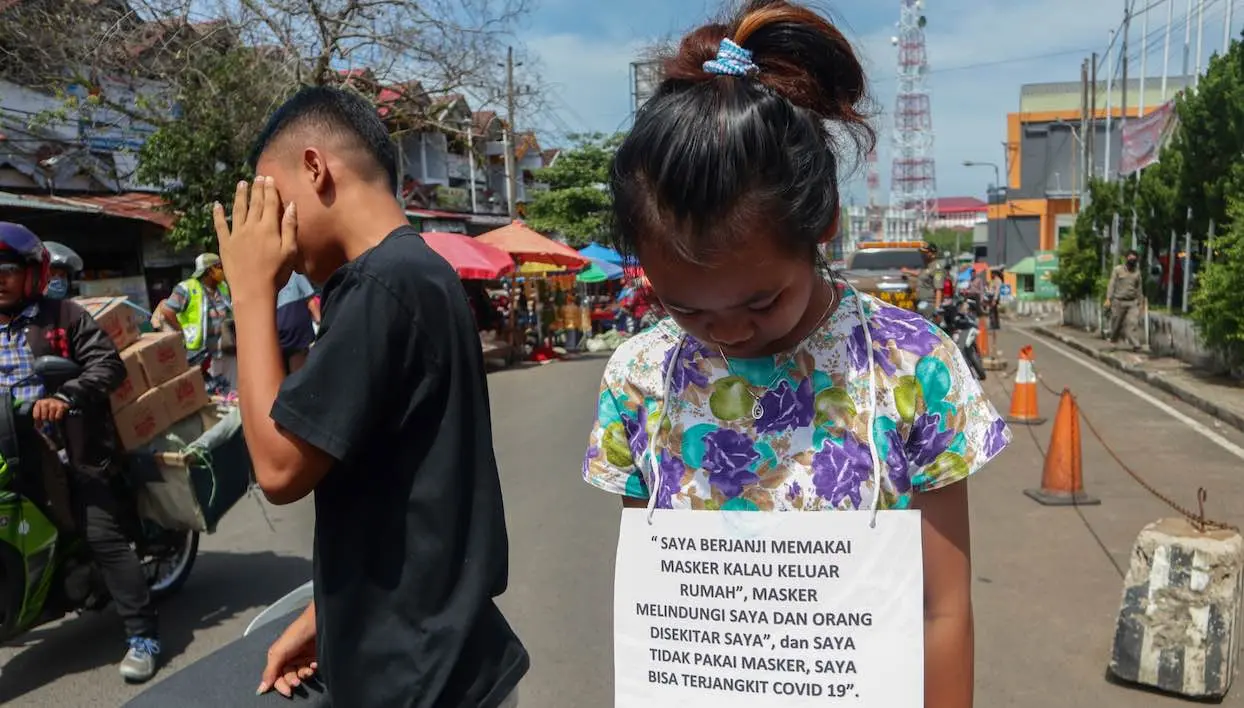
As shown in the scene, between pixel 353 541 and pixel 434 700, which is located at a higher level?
pixel 353 541

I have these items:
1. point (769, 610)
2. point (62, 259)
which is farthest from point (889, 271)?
point (769, 610)

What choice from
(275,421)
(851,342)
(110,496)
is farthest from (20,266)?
(851,342)

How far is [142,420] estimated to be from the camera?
13.1ft

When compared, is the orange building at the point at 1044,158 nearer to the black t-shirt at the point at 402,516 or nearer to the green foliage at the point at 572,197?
the green foliage at the point at 572,197

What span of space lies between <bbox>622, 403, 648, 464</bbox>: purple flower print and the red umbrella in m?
10.8

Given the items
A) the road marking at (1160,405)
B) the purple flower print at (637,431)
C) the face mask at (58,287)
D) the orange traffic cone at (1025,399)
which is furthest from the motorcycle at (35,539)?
the road marking at (1160,405)

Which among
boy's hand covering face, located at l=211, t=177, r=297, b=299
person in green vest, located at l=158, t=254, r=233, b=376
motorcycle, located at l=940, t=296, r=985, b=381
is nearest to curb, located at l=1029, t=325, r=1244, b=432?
motorcycle, located at l=940, t=296, r=985, b=381

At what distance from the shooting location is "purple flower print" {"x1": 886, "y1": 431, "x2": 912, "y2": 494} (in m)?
1.20

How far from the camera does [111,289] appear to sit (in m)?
12.9

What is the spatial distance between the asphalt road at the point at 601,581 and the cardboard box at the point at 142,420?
36.6 inches

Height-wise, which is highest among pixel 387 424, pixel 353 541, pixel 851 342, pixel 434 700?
pixel 851 342

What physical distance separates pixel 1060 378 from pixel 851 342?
12.3 m

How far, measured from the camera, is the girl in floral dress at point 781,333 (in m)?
1.16

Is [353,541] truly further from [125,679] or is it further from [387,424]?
[125,679]
